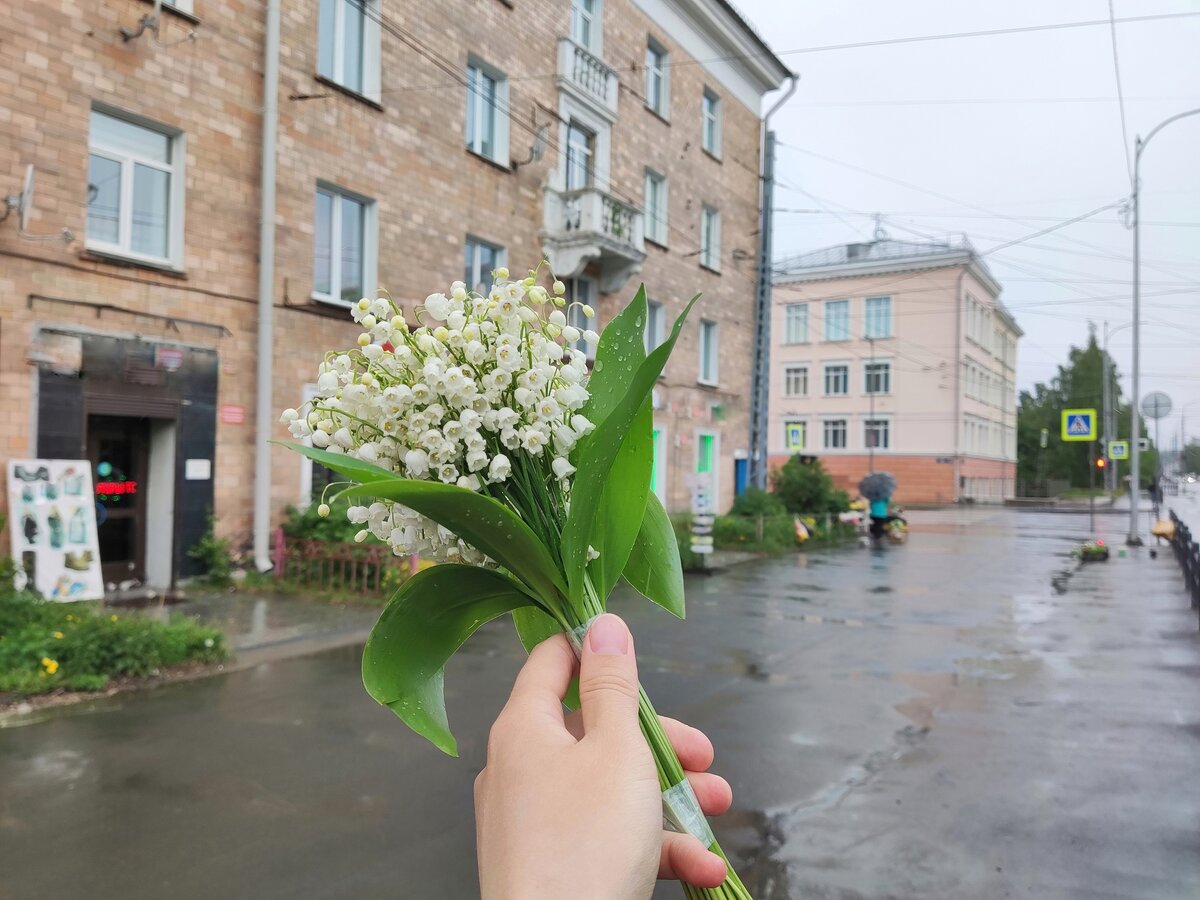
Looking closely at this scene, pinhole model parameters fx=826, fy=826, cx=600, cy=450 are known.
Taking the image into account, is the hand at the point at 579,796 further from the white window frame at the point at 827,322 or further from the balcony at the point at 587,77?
the white window frame at the point at 827,322

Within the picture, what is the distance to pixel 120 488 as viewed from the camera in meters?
10.6

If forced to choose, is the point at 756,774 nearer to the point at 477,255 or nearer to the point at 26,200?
the point at 26,200

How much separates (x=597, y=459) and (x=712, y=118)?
23.8 m

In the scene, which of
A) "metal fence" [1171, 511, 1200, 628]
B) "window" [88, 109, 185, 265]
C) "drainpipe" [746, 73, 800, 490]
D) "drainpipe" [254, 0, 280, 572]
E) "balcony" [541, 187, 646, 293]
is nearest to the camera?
"window" [88, 109, 185, 265]

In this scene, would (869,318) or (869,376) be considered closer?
(869,318)

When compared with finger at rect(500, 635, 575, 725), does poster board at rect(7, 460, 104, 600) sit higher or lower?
lower

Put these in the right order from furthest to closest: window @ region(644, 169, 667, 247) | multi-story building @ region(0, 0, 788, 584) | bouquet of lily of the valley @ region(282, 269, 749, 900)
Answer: window @ region(644, 169, 667, 247) → multi-story building @ region(0, 0, 788, 584) → bouquet of lily of the valley @ region(282, 269, 749, 900)

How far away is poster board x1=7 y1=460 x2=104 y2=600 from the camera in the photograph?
345 inches

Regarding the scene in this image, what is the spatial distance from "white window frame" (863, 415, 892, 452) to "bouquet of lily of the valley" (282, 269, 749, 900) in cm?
4798

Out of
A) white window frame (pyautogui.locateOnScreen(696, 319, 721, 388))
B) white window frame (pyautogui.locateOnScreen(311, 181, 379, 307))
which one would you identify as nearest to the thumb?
white window frame (pyautogui.locateOnScreen(311, 181, 379, 307))

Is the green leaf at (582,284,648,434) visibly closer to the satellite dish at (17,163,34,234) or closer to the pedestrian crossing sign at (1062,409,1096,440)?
the satellite dish at (17,163,34,234)

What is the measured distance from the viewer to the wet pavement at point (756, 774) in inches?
151

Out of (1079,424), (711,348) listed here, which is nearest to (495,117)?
(711,348)

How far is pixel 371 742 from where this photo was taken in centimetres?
550
